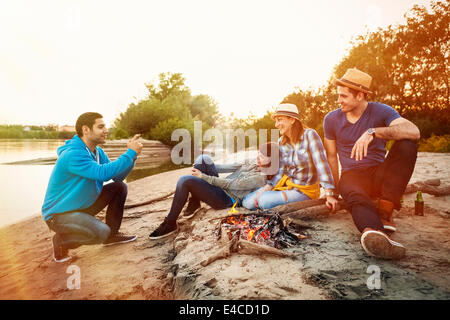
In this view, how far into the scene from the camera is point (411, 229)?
3.27m

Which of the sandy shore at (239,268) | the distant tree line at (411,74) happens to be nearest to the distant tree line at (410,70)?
the distant tree line at (411,74)

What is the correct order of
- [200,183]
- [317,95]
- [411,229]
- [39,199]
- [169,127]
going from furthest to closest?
[169,127], [317,95], [39,199], [200,183], [411,229]

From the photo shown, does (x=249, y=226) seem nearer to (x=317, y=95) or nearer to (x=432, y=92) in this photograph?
(x=432, y=92)

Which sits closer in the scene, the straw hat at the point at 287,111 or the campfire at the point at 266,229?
the campfire at the point at 266,229

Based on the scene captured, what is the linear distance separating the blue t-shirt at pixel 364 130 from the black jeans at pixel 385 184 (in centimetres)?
17

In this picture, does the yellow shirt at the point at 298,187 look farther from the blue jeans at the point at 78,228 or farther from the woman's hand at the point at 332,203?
the blue jeans at the point at 78,228

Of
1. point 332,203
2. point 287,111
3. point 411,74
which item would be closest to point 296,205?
point 332,203

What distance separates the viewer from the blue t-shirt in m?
3.07

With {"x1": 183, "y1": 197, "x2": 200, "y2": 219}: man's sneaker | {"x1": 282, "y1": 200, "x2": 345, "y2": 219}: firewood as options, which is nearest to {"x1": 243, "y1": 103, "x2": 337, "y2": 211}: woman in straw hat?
{"x1": 282, "y1": 200, "x2": 345, "y2": 219}: firewood

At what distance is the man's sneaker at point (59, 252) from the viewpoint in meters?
3.10

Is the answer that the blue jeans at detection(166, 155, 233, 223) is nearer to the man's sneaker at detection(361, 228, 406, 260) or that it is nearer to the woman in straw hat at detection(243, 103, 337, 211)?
the woman in straw hat at detection(243, 103, 337, 211)

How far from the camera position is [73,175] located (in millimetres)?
2992
